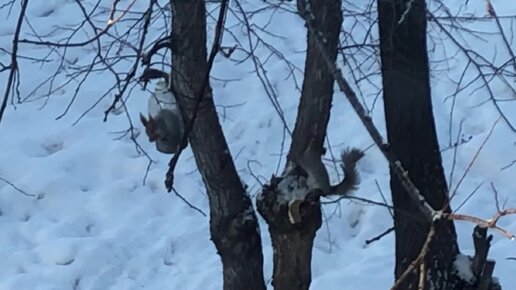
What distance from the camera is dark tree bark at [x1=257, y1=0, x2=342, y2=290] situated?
11.8 ft

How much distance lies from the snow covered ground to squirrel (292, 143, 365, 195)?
1.92m

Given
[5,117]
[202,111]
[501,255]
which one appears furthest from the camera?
[5,117]

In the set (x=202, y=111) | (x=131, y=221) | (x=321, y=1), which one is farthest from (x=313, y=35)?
(x=131, y=221)

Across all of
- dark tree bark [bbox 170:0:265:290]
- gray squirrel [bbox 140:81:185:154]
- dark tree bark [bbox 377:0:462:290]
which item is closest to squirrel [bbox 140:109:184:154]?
gray squirrel [bbox 140:81:185:154]

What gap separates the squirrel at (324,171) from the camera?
11.6 ft

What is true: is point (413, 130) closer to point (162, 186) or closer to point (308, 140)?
point (308, 140)

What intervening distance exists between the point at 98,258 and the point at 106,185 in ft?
2.67

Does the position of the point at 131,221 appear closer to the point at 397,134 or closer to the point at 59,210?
the point at 59,210

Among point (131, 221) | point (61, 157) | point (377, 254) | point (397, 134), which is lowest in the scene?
point (397, 134)

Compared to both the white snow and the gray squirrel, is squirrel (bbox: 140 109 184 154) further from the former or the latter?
the white snow

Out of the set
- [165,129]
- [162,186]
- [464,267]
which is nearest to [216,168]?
[165,129]

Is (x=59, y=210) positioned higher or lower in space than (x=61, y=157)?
lower

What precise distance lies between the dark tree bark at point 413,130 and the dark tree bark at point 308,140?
0.48 meters

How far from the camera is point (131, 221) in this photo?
6367 millimetres
